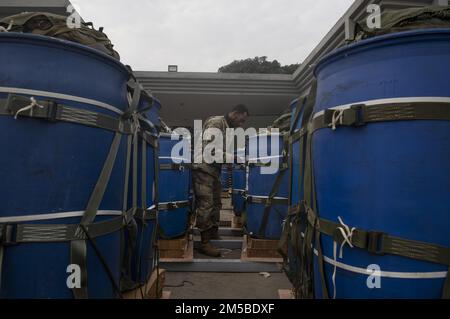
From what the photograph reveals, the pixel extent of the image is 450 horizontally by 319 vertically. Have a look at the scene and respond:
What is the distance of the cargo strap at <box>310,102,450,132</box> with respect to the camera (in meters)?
1.29

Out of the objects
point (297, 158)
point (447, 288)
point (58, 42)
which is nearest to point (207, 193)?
point (297, 158)

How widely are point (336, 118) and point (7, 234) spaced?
60.8 inches

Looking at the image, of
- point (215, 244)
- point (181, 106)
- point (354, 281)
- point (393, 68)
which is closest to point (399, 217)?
point (354, 281)

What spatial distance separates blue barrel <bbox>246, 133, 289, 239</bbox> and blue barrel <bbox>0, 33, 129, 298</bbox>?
2605mm

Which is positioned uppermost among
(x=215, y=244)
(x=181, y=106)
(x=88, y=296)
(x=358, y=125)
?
(x=181, y=106)

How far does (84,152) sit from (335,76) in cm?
129

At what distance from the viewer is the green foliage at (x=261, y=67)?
72.8 feet

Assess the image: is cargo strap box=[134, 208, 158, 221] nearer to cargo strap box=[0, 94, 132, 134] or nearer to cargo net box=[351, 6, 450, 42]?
cargo strap box=[0, 94, 132, 134]

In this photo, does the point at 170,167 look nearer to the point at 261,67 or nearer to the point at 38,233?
the point at 38,233

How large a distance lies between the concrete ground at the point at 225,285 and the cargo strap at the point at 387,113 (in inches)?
85.3

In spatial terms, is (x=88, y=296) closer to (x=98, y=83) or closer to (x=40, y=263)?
(x=40, y=263)

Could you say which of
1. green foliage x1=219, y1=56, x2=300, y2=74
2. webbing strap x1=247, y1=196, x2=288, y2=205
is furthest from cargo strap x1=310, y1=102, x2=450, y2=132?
green foliage x1=219, y1=56, x2=300, y2=74

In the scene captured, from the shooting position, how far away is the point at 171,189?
4008 millimetres

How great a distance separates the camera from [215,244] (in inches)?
186
